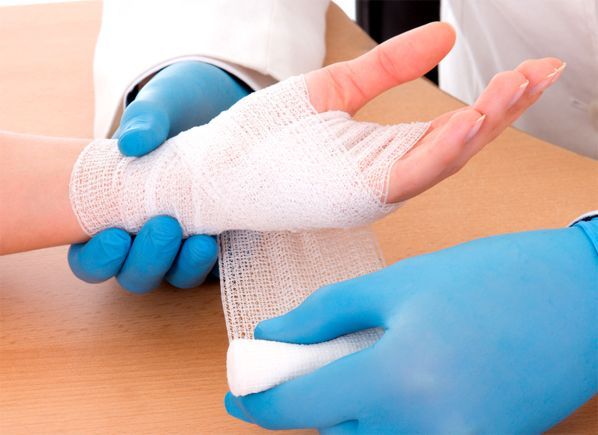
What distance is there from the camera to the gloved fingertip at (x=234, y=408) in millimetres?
596

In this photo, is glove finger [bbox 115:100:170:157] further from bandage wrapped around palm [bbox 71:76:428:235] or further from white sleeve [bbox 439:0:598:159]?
white sleeve [bbox 439:0:598:159]

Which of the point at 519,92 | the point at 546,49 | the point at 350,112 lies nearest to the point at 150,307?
the point at 350,112

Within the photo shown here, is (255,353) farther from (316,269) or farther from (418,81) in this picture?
(418,81)

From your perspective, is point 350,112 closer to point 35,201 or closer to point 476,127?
point 476,127

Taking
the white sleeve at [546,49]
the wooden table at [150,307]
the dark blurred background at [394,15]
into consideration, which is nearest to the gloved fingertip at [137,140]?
the wooden table at [150,307]

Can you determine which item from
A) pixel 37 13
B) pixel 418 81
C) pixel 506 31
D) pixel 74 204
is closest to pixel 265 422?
pixel 74 204

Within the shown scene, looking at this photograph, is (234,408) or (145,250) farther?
(145,250)

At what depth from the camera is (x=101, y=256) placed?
0.73 metres

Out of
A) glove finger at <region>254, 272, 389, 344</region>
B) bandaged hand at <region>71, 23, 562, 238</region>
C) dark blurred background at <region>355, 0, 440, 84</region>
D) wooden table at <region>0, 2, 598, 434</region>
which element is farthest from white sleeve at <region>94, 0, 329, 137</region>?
dark blurred background at <region>355, 0, 440, 84</region>

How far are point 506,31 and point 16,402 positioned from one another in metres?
0.88

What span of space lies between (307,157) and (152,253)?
0.56ft

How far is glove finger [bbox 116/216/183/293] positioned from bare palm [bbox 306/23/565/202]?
19 cm

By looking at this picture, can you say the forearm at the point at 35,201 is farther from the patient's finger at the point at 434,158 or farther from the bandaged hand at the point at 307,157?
the patient's finger at the point at 434,158

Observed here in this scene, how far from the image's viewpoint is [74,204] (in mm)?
755
